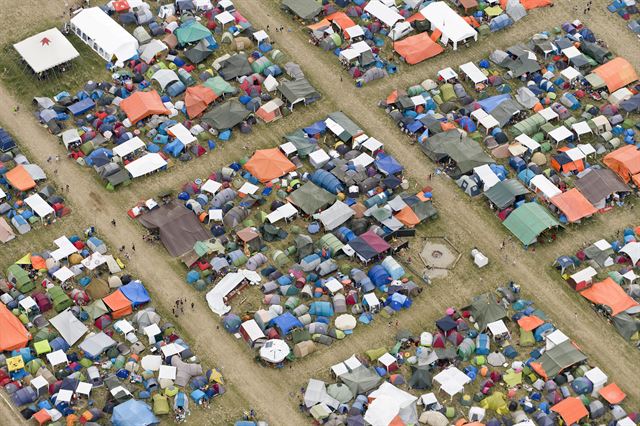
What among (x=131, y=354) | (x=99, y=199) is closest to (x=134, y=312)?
(x=131, y=354)

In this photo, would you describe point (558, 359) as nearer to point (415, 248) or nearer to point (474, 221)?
point (415, 248)

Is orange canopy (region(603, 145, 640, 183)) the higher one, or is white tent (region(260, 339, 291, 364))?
orange canopy (region(603, 145, 640, 183))

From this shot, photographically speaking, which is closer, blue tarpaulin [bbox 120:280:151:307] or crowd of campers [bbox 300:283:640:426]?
crowd of campers [bbox 300:283:640:426]

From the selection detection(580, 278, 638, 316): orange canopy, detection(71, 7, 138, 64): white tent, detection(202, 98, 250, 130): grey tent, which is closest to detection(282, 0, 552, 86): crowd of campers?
detection(202, 98, 250, 130): grey tent

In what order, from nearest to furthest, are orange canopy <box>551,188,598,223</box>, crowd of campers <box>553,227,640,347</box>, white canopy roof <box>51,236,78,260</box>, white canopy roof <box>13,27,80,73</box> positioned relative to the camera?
crowd of campers <box>553,227,640,347</box> → white canopy roof <box>51,236,78,260</box> → orange canopy <box>551,188,598,223</box> → white canopy roof <box>13,27,80,73</box>

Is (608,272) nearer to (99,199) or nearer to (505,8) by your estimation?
(505,8)

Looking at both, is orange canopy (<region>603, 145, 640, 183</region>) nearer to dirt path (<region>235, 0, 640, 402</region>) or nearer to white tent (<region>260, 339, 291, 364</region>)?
dirt path (<region>235, 0, 640, 402</region>)

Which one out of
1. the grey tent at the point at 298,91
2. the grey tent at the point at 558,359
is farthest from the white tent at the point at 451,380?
the grey tent at the point at 298,91
